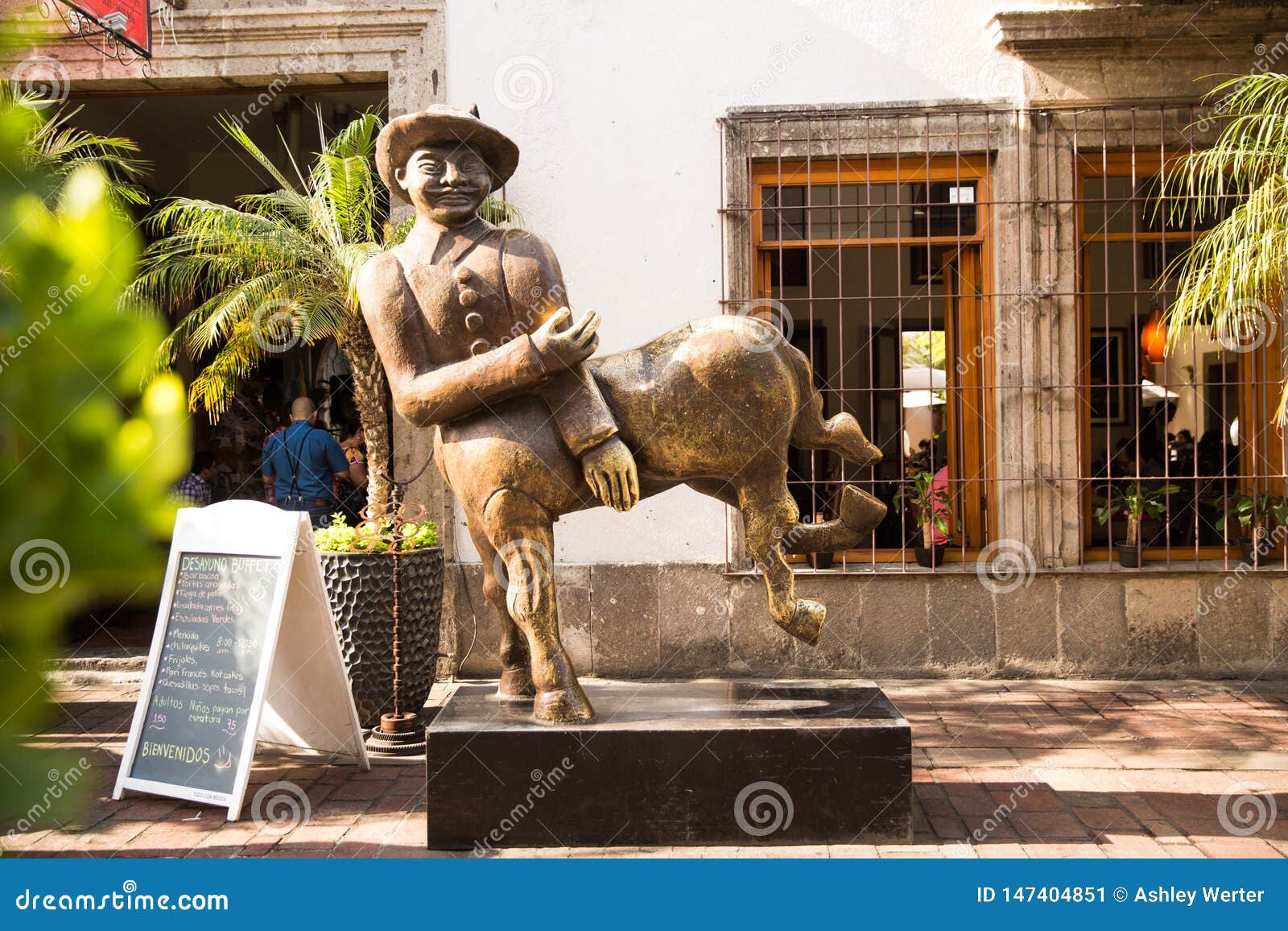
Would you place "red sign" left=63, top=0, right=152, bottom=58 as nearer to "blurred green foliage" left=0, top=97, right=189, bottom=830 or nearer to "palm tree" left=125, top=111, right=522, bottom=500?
"palm tree" left=125, top=111, right=522, bottom=500

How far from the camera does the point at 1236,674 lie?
644 cm

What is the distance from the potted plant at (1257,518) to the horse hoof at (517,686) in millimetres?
4590

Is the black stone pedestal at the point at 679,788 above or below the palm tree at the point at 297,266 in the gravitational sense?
below

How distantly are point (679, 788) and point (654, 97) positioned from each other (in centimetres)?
458

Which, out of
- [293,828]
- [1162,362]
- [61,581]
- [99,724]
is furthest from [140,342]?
[1162,362]

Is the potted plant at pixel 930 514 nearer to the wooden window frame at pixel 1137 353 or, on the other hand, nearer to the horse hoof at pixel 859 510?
the wooden window frame at pixel 1137 353

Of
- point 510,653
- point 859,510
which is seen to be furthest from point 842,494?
point 510,653

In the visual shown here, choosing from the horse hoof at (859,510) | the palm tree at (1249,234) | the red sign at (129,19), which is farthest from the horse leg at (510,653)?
the red sign at (129,19)

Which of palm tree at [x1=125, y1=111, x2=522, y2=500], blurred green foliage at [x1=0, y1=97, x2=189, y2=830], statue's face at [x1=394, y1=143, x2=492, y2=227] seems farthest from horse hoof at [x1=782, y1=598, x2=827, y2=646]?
blurred green foliage at [x1=0, y1=97, x2=189, y2=830]

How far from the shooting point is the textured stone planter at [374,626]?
529 centimetres

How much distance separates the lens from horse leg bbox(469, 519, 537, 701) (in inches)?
156

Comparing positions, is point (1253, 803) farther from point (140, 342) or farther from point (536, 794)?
point (140, 342)

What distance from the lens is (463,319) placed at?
3.65 metres

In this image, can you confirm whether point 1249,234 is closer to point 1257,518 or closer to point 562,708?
point 1257,518
